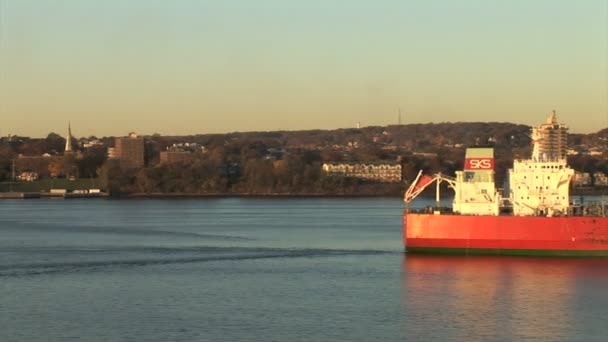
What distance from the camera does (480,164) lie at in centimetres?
3900

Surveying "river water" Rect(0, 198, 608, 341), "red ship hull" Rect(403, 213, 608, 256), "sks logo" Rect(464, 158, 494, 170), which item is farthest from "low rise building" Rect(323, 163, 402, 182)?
"red ship hull" Rect(403, 213, 608, 256)

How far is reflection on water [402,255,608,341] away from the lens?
83.2 ft

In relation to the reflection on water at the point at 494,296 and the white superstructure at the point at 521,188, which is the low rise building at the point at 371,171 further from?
the reflection on water at the point at 494,296

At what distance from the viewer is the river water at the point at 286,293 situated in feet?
82.8

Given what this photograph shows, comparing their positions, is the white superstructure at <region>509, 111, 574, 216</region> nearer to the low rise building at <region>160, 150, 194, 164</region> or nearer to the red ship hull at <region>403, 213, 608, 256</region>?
the red ship hull at <region>403, 213, 608, 256</region>

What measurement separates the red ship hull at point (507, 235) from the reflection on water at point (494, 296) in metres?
0.36

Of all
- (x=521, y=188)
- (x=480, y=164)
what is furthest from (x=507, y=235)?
(x=480, y=164)

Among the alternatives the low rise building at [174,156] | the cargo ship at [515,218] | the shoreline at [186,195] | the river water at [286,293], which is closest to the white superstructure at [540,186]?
the cargo ship at [515,218]

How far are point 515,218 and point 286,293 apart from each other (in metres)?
10.1

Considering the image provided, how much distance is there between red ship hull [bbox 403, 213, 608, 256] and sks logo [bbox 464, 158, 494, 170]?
80.6 inches

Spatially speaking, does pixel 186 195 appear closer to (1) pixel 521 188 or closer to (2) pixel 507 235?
(1) pixel 521 188

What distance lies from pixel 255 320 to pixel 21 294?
727 cm

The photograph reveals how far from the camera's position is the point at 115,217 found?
72562mm

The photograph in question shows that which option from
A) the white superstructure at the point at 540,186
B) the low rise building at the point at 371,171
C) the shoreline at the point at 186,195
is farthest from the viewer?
the low rise building at the point at 371,171
